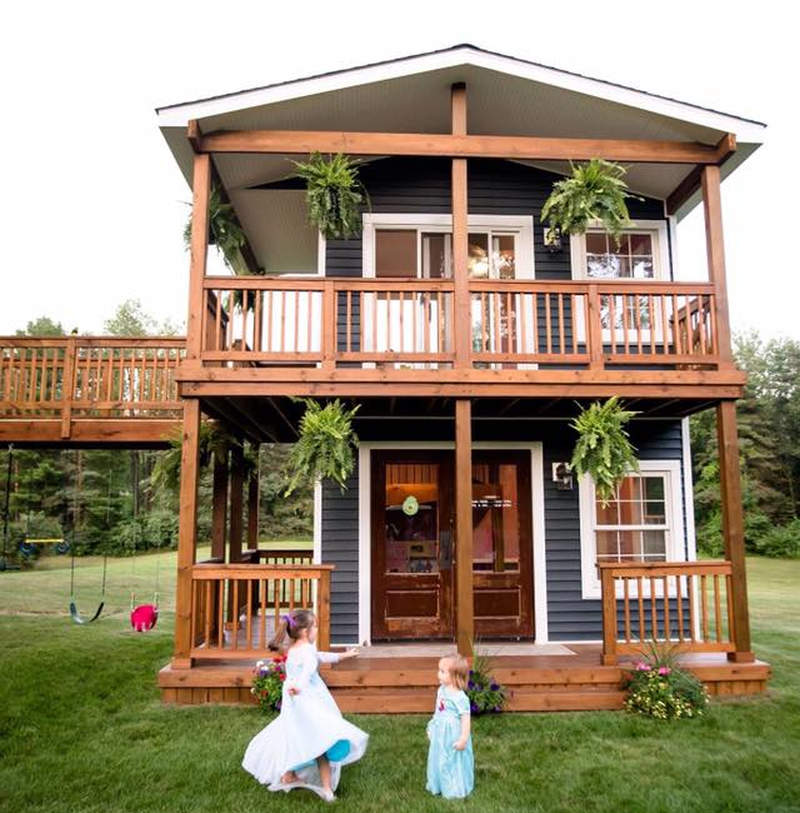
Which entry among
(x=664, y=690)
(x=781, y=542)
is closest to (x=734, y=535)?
(x=664, y=690)

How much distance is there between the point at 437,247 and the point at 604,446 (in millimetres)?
3630

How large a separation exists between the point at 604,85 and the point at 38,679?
889 centimetres

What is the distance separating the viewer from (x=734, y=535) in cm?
730

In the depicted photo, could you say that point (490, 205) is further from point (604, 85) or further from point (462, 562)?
point (462, 562)

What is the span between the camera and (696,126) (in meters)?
8.05

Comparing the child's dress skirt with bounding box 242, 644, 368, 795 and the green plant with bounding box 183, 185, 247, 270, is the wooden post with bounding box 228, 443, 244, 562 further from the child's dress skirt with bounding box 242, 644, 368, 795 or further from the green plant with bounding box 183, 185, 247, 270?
the child's dress skirt with bounding box 242, 644, 368, 795

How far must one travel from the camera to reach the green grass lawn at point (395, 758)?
4.82 meters

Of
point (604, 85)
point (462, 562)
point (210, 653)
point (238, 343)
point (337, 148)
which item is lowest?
point (210, 653)

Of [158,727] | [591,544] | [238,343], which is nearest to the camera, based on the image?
[158,727]

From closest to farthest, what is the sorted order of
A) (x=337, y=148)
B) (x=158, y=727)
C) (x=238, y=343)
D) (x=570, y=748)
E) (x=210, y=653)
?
1. (x=570, y=748)
2. (x=158, y=727)
3. (x=210, y=653)
4. (x=337, y=148)
5. (x=238, y=343)

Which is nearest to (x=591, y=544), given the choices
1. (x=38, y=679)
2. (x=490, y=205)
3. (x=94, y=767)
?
(x=490, y=205)

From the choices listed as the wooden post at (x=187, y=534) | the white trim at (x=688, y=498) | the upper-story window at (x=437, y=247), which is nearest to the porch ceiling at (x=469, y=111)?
the upper-story window at (x=437, y=247)

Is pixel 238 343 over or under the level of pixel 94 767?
over

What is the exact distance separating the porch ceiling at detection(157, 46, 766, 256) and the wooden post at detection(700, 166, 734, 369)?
470 mm
